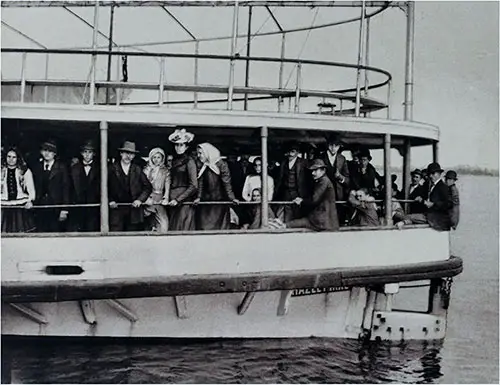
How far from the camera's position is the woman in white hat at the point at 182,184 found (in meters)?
7.00

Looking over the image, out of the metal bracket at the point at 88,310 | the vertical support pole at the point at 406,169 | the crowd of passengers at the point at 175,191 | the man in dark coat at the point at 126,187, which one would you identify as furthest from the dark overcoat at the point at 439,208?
the metal bracket at the point at 88,310

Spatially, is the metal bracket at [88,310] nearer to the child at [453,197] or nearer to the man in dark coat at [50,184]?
the man in dark coat at [50,184]

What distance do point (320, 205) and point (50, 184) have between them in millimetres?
2911

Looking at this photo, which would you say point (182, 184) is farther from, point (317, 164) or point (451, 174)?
point (451, 174)

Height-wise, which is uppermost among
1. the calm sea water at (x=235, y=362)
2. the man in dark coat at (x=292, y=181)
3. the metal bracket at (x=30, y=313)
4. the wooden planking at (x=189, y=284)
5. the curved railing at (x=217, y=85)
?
the curved railing at (x=217, y=85)

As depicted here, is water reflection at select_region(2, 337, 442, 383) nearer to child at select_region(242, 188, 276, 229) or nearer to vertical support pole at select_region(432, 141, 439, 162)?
child at select_region(242, 188, 276, 229)

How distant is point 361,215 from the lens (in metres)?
7.87

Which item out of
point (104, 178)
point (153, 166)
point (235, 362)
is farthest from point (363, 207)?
point (104, 178)

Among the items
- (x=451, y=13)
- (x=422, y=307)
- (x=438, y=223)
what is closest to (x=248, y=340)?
(x=438, y=223)

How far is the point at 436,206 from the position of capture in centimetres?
825

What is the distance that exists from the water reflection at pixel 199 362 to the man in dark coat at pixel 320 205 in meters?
1.44

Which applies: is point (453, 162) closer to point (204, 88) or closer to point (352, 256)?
point (352, 256)

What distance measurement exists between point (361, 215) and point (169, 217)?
229cm

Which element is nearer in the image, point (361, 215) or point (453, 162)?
point (361, 215)
